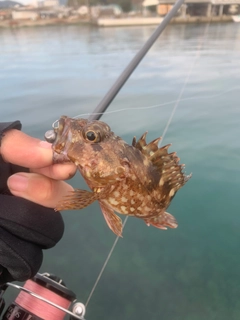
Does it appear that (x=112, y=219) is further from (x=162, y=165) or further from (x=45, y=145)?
(x=45, y=145)

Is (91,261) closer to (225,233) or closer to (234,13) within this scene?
(225,233)

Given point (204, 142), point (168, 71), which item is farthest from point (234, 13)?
point (204, 142)

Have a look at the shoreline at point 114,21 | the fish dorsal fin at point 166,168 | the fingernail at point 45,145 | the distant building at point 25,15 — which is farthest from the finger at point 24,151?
the distant building at point 25,15

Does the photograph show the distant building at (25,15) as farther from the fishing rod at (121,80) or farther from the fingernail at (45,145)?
the fingernail at (45,145)

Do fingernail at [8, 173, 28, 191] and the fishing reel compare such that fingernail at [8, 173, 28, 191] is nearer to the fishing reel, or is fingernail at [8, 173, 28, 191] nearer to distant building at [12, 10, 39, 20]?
the fishing reel

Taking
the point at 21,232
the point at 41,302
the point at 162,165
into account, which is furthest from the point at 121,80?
the point at 41,302

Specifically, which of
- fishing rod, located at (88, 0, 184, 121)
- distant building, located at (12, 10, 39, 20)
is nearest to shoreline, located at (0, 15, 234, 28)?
distant building, located at (12, 10, 39, 20)
